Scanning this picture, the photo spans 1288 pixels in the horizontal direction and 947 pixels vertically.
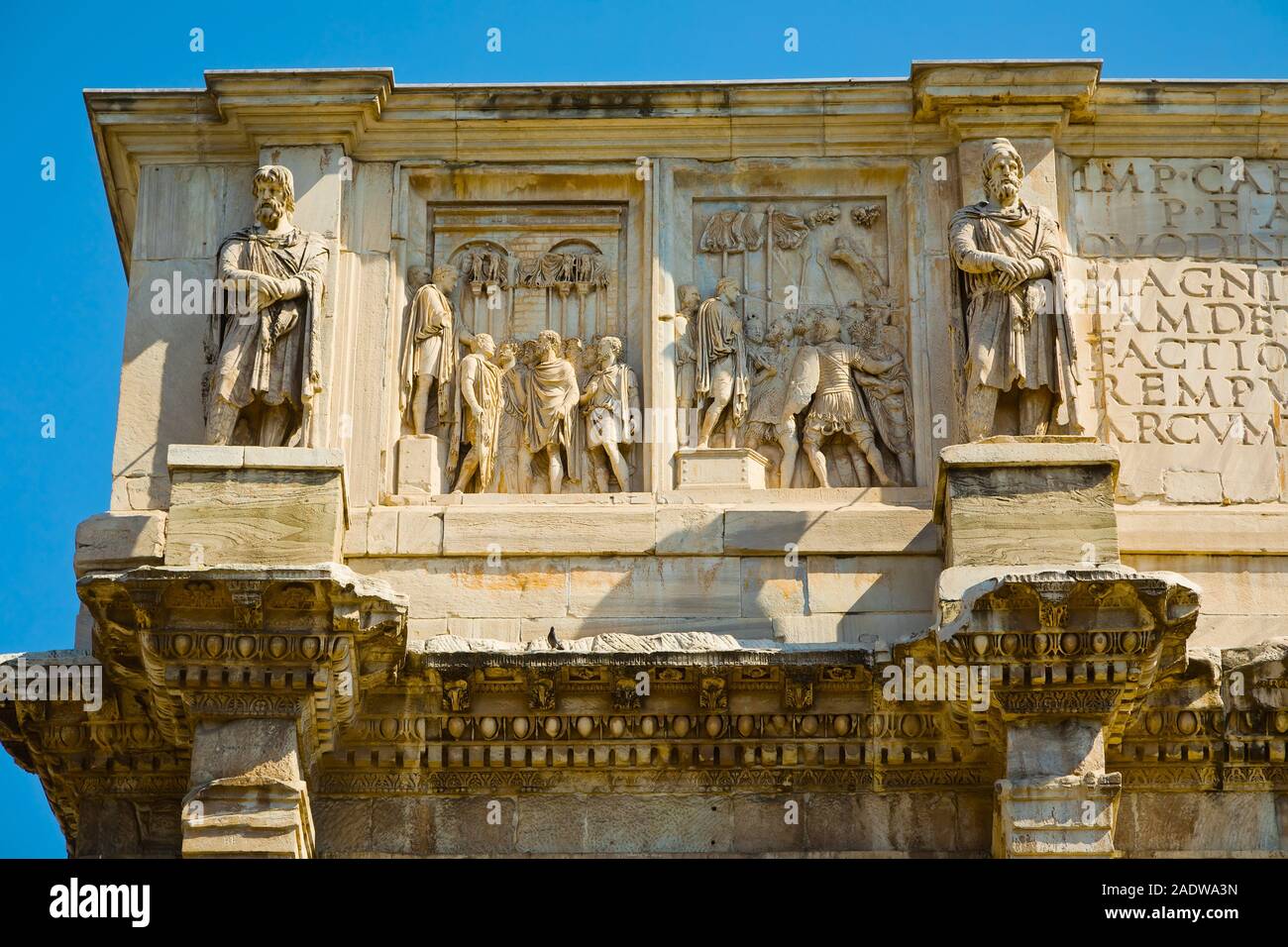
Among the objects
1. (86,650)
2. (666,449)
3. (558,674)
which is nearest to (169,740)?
(86,650)

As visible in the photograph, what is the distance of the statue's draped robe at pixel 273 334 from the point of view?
69.3ft

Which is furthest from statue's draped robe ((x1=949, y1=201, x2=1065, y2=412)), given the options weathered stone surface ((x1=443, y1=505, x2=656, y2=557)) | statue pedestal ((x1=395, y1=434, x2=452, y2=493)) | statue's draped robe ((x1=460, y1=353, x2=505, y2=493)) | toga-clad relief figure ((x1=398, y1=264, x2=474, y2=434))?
statue pedestal ((x1=395, y1=434, x2=452, y2=493))

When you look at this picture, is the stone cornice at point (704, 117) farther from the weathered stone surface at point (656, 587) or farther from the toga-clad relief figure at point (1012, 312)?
the weathered stone surface at point (656, 587)

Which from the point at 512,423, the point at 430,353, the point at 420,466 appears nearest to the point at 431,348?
the point at 430,353

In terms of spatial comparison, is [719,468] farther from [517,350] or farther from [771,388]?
[517,350]

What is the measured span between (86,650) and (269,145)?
13.4ft

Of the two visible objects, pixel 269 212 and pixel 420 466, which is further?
pixel 269 212

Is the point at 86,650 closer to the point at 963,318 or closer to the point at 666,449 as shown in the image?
the point at 666,449

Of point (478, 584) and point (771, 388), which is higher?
point (771, 388)

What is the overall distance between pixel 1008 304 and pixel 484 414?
142 inches

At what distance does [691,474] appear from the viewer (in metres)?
21.4

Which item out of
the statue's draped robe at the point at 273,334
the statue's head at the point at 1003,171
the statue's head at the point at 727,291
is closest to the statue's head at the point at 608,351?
the statue's head at the point at 727,291

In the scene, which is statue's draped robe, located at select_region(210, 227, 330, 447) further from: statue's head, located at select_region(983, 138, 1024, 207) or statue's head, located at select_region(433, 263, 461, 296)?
statue's head, located at select_region(983, 138, 1024, 207)
